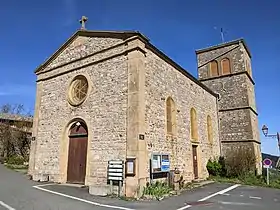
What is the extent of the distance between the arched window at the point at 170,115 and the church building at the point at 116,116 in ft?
0.18

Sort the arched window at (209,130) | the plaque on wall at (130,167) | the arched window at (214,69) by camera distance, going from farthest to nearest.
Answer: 1. the arched window at (214,69)
2. the arched window at (209,130)
3. the plaque on wall at (130,167)

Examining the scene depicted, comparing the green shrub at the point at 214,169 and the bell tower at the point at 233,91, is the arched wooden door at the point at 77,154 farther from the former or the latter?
the bell tower at the point at 233,91

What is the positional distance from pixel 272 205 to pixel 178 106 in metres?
7.32

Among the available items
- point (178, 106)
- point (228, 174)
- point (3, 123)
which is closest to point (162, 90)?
point (178, 106)

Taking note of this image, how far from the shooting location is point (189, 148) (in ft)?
50.5

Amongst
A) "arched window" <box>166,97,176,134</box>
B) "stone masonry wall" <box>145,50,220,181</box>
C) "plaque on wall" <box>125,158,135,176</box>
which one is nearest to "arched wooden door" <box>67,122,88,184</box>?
"plaque on wall" <box>125,158,135,176</box>

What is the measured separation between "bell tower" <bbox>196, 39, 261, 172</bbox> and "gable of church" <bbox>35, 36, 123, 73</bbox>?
12576mm

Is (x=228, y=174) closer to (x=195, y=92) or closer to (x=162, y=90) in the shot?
(x=195, y=92)

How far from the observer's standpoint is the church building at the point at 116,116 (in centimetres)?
1120

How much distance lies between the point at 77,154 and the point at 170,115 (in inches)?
212

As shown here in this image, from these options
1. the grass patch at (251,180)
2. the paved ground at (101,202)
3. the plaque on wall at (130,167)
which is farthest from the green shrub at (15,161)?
the grass patch at (251,180)

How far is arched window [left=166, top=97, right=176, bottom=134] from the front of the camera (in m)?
13.7

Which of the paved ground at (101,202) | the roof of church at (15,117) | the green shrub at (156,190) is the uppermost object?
the roof of church at (15,117)

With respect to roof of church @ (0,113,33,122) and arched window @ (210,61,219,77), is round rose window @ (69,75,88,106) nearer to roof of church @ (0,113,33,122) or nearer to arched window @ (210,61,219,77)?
arched window @ (210,61,219,77)
